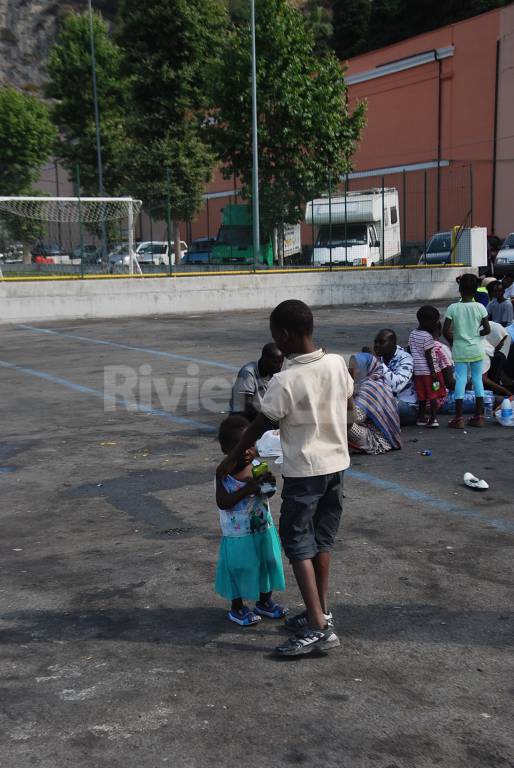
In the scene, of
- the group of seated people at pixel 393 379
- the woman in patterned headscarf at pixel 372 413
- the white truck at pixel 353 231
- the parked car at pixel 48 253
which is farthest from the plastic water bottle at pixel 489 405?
the parked car at pixel 48 253

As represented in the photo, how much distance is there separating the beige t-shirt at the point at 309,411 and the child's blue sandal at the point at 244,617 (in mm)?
759

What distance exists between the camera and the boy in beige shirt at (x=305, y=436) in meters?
3.58

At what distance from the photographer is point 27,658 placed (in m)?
3.61

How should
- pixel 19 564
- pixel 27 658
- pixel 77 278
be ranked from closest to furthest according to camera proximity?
pixel 27 658, pixel 19 564, pixel 77 278

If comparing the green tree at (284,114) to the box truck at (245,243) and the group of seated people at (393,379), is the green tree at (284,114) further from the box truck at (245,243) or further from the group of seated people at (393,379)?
the group of seated people at (393,379)

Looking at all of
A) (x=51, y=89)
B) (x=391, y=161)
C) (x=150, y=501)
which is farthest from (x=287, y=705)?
(x=51, y=89)

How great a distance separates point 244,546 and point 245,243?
27.6 metres

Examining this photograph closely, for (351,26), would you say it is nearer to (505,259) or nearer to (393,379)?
(505,259)

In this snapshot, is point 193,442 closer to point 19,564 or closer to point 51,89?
point 19,564

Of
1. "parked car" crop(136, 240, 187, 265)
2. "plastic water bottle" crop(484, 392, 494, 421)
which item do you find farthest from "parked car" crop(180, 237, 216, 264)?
"plastic water bottle" crop(484, 392, 494, 421)

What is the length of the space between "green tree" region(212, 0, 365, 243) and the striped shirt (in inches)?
842

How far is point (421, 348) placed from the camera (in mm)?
8281

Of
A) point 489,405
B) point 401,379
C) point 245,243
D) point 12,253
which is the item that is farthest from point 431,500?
point 12,253

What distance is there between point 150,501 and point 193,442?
6.15 ft
